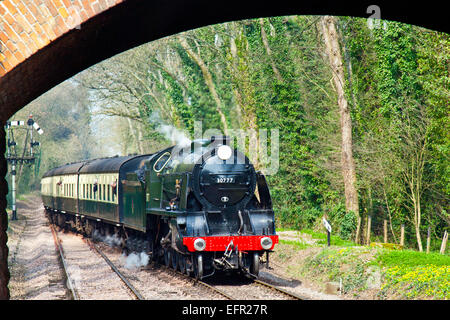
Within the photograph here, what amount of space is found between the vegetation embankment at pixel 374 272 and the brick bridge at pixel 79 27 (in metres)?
4.89

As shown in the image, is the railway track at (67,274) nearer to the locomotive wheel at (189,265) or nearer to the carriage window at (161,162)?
the locomotive wheel at (189,265)

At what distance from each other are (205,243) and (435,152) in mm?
12105

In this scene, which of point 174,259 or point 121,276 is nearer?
point 121,276

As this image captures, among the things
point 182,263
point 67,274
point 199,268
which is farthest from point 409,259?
point 67,274

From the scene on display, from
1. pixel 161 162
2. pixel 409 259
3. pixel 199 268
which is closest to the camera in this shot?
pixel 409 259

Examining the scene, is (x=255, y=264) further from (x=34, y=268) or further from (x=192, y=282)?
(x=34, y=268)

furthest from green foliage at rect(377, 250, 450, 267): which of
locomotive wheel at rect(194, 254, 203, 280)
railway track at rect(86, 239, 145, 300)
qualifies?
railway track at rect(86, 239, 145, 300)

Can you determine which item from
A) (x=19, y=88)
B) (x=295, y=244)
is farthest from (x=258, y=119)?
(x=19, y=88)

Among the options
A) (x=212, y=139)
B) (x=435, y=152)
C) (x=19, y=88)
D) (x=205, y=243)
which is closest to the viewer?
(x=19, y=88)

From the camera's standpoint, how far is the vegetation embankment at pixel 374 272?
10.0 metres

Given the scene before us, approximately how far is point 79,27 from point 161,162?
9.02 meters

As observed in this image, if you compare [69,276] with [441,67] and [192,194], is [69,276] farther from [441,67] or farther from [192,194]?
[441,67]

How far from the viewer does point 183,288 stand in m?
12.1

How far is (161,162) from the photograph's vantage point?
48.4ft
